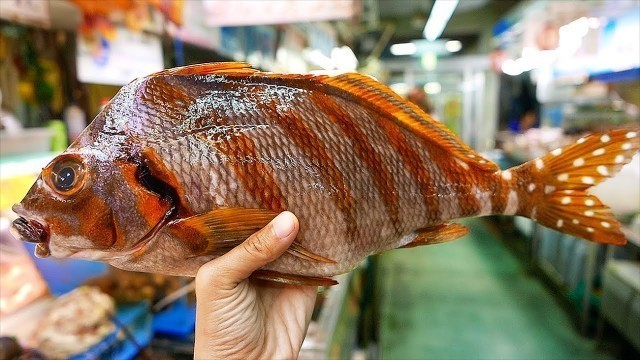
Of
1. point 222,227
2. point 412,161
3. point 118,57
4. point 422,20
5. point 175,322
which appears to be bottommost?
point 175,322

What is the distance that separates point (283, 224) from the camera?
0.72 m

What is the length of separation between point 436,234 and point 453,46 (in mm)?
14296

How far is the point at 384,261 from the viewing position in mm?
6055

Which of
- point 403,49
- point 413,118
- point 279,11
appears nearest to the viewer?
point 413,118

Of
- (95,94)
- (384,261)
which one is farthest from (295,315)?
(384,261)

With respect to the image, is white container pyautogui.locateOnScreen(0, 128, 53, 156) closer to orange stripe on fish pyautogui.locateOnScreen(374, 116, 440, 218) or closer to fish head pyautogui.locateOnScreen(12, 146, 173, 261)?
fish head pyautogui.locateOnScreen(12, 146, 173, 261)

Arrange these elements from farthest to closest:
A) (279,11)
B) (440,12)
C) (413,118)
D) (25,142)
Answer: (440,12)
(279,11)
(25,142)
(413,118)

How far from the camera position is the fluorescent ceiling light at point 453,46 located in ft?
43.6

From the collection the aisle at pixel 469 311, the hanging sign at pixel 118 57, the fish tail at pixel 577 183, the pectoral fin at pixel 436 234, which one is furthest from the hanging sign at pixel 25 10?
the aisle at pixel 469 311

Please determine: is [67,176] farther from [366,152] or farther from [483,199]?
[483,199]

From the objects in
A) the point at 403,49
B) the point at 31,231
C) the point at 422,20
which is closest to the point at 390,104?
the point at 31,231

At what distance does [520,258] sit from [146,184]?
6104mm

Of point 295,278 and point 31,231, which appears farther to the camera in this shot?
point 295,278

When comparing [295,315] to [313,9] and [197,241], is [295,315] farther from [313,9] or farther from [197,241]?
[313,9]
